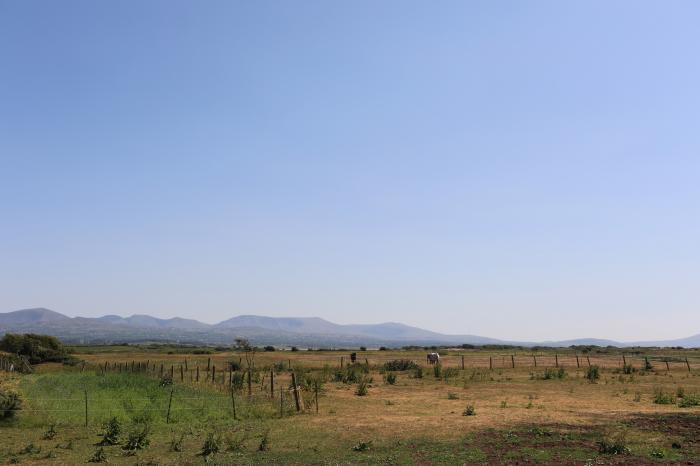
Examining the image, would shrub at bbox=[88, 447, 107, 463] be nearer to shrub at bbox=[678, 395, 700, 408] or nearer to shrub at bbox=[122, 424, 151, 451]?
shrub at bbox=[122, 424, 151, 451]

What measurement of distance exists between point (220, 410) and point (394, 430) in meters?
9.52

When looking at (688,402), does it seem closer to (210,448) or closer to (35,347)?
(210,448)

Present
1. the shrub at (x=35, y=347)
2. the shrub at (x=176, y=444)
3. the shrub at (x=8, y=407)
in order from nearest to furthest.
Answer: the shrub at (x=176, y=444), the shrub at (x=8, y=407), the shrub at (x=35, y=347)

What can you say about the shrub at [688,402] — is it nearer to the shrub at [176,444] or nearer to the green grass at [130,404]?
the green grass at [130,404]

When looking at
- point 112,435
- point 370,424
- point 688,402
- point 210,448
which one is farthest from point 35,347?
point 688,402

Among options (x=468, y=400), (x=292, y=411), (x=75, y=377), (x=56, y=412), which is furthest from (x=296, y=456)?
(x=75, y=377)

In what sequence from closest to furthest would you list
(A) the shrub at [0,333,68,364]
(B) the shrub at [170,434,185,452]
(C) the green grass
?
1. (B) the shrub at [170,434,185,452]
2. (C) the green grass
3. (A) the shrub at [0,333,68,364]

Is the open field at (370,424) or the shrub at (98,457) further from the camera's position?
the open field at (370,424)

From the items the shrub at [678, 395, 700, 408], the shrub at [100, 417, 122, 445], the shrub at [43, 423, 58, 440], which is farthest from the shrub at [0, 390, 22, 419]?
the shrub at [678, 395, 700, 408]

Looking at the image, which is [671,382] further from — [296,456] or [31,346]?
[31,346]

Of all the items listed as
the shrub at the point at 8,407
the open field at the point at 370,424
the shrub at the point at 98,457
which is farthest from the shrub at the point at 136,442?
the shrub at the point at 8,407

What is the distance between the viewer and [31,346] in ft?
254

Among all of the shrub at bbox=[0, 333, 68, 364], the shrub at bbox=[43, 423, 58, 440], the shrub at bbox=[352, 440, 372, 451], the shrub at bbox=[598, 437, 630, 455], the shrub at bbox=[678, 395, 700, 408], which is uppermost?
the shrub at bbox=[0, 333, 68, 364]

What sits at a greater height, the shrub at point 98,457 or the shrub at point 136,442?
the shrub at point 136,442
